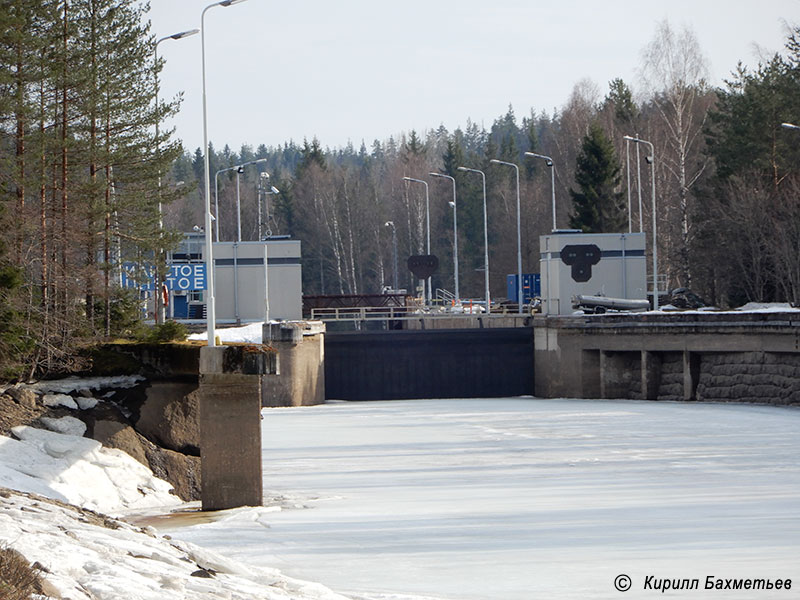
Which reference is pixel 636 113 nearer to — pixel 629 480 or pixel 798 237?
→ pixel 798 237

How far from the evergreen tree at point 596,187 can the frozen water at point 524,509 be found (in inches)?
1509

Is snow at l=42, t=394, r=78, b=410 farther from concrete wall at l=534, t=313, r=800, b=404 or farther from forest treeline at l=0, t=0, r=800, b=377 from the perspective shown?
concrete wall at l=534, t=313, r=800, b=404

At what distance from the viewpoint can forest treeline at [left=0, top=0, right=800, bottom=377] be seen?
888 inches

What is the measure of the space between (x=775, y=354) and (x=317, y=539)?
2490 centimetres

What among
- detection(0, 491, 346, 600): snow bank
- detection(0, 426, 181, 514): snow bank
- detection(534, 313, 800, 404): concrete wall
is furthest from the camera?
detection(534, 313, 800, 404): concrete wall

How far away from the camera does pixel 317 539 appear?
14.5m

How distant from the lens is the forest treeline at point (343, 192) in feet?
74.0

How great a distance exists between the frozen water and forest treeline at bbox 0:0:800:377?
5985mm

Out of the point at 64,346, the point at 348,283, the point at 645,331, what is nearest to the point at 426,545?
the point at 64,346

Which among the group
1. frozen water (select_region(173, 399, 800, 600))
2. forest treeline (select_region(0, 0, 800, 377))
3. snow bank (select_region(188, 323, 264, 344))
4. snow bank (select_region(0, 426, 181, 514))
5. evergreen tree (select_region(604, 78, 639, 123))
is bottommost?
frozen water (select_region(173, 399, 800, 600))

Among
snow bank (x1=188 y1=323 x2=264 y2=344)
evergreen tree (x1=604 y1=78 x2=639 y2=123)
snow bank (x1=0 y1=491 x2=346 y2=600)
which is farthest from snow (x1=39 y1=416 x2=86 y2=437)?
evergreen tree (x1=604 y1=78 x2=639 y2=123)

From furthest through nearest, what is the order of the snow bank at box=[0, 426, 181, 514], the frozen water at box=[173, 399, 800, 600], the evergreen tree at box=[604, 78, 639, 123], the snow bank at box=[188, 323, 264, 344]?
1. the evergreen tree at box=[604, 78, 639, 123]
2. the snow bank at box=[188, 323, 264, 344]
3. the snow bank at box=[0, 426, 181, 514]
4. the frozen water at box=[173, 399, 800, 600]

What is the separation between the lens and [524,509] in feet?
54.0

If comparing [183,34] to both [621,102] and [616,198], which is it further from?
[621,102]
